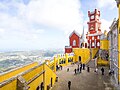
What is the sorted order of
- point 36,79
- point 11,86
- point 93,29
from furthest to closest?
point 93,29, point 36,79, point 11,86

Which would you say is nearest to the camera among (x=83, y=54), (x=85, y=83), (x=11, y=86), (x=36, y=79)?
(x=11, y=86)

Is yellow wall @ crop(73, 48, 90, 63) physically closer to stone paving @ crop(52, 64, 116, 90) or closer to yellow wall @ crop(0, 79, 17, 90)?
stone paving @ crop(52, 64, 116, 90)

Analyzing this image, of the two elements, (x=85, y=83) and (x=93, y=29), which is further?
(x=93, y=29)

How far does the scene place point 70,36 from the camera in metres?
55.9

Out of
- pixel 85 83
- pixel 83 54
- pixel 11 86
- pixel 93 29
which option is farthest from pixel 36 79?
pixel 93 29

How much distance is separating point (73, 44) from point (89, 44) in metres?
4.91

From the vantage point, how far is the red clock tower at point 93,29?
174 feet

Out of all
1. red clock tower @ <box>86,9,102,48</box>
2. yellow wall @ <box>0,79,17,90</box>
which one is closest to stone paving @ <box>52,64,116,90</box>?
yellow wall @ <box>0,79,17,90</box>

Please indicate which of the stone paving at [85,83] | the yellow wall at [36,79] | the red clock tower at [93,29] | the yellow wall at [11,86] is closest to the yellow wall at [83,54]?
the red clock tower at [93,29]

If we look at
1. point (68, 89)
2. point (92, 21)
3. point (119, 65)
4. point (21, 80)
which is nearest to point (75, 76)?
point (68, 89)

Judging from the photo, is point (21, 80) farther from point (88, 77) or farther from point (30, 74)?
point (88, 77)

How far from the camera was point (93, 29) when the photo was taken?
182ft

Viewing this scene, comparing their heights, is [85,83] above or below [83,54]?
below

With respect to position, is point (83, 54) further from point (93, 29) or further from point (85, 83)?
point (85, 83)
